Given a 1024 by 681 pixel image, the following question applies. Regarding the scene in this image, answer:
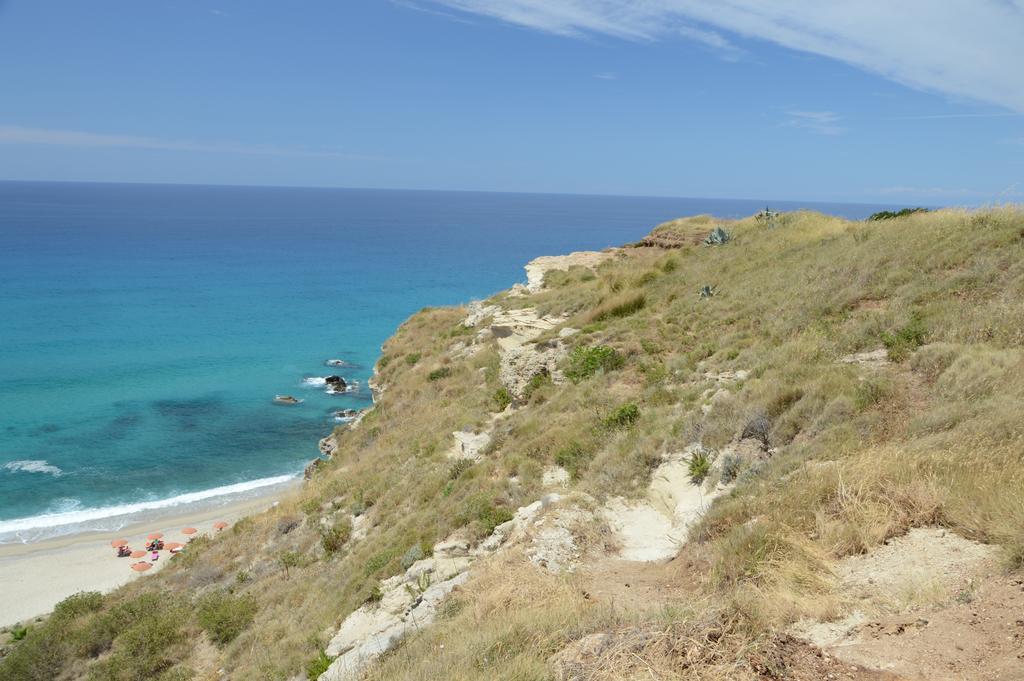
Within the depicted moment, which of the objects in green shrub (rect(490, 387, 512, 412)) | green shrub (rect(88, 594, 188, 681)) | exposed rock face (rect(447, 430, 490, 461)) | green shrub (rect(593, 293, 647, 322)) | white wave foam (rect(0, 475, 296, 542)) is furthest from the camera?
white wave foam (rect(0, 475, 296, 542))

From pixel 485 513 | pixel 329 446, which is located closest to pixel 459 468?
pixel 485 513

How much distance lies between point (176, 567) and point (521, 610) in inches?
645

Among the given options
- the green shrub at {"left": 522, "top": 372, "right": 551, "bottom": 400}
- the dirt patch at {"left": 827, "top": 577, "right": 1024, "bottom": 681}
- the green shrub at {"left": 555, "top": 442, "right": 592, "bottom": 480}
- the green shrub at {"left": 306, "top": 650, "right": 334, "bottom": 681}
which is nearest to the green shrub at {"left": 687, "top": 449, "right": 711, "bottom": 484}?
the green shrub at {"left": 555, "top": 442, "right": 592, "bottom": 480}

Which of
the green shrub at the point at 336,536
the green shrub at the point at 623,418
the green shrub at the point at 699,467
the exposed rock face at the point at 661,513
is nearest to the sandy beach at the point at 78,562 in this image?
the green shrub at the point at 336,536

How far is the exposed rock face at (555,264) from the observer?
32828 millimetres

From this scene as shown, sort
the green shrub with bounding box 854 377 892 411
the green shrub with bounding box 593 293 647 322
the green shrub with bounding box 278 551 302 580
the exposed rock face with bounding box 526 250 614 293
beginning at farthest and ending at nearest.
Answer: the exposed rock face with bounding box 526 250 614 293
the green shrub with bounding box 593 293 647 322
the green shrub with bounding box 278 551 302 580
the green shrub with bounding box 854 377 892 411

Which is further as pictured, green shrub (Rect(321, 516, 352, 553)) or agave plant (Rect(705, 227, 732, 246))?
agave plant (Rect(705, 227, 732, 246))

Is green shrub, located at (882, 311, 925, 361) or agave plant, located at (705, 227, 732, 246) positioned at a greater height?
agave plant, located at (705, 227, 732, 246)

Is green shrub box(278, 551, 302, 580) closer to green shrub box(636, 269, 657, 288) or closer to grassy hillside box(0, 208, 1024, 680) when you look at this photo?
grassy hillside box(0, 208, 1024, 680)

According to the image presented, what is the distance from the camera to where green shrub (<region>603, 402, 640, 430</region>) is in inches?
493

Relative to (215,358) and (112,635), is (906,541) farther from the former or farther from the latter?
(215,358)

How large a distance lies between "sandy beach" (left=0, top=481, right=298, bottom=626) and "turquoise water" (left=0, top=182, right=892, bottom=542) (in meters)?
1.29

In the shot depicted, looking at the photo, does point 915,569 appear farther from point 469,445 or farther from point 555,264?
point 555,264

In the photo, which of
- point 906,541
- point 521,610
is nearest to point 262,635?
point 521,610
